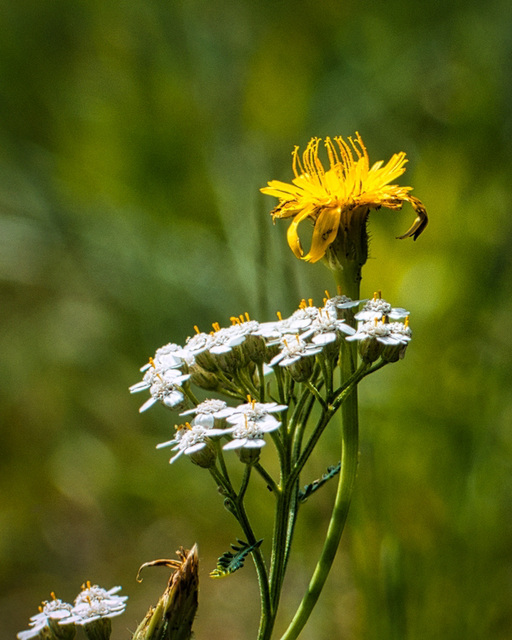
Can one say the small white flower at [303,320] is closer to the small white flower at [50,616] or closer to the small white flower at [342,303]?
the small white flower at [342,303]

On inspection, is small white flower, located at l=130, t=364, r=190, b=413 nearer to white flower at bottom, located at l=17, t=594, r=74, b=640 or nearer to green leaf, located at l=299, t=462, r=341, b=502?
green leaf, located at l=299, t=462, r=341, b=502

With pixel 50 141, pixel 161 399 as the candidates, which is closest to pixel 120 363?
pixel 50 141

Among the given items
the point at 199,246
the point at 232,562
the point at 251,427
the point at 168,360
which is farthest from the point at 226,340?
the point at 199,246

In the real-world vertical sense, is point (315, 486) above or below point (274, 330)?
below

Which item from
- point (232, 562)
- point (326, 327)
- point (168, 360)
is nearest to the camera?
point (232, 562)

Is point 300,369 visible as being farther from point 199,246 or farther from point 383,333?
point 199,246

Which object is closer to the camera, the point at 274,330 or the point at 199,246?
the point at 274,330
